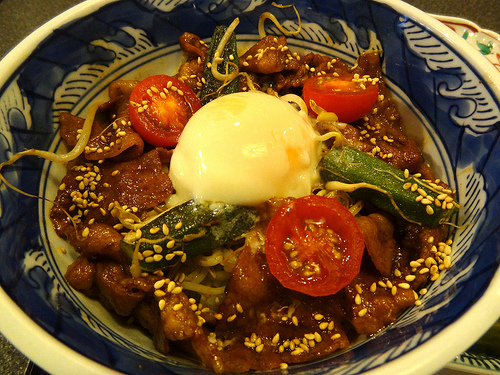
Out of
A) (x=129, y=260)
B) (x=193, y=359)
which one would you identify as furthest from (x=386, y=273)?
(x=129, y=260)

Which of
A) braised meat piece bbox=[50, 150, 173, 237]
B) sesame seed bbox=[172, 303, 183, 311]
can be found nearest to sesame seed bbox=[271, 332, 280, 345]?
sesame seed bbox=[172, 303, 183, 311]

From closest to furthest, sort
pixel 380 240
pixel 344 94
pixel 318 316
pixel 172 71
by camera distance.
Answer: pixel 318 316 → pixel 380 240 → pixel 344 94 → pixel 172 71

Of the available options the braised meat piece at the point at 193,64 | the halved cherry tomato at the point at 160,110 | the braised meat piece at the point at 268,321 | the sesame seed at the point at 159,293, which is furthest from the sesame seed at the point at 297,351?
the braised meat piece at the point at 193,64

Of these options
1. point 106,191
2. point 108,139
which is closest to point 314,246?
point 106,191

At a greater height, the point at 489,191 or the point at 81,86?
the point at 81,86

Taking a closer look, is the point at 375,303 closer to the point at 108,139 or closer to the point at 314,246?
the point at 314,246

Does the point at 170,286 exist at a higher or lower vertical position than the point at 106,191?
lower

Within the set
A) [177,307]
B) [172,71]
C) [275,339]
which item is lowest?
[275,339]

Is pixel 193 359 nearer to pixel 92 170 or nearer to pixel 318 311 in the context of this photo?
pixel 318 311
